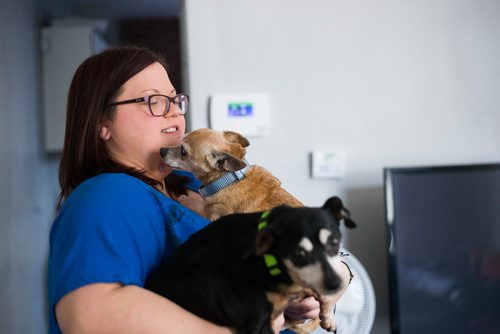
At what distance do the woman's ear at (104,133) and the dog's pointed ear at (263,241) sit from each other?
25.8 inches

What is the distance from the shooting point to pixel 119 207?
1017mm

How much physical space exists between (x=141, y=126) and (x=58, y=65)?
9.49 ft

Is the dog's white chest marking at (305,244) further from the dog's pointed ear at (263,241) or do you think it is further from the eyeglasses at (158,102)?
the eyeglasses at (158,102)

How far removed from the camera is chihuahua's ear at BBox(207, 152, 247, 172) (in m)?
1.48

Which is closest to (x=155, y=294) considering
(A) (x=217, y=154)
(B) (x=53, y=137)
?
(A) (x=217, y=154)

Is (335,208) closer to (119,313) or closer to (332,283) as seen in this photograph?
(332,283)

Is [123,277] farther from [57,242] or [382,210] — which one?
[382,210]

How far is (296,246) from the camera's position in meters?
0.84

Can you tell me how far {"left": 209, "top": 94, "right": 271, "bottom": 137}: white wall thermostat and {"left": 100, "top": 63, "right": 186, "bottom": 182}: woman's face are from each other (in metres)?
1.09

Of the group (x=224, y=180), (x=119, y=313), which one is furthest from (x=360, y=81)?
(x=119, y=313)

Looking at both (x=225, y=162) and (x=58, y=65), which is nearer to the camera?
(x=225, y=162)

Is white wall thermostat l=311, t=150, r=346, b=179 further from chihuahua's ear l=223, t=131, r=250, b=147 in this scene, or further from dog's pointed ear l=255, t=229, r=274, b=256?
dog's pointed ear l=255, t=229, r=274, b=256

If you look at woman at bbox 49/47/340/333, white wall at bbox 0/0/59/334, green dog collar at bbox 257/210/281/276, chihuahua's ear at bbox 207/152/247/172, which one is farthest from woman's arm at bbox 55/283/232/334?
white wall at bbox 0/0/59/334

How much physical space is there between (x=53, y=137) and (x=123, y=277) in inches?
127
